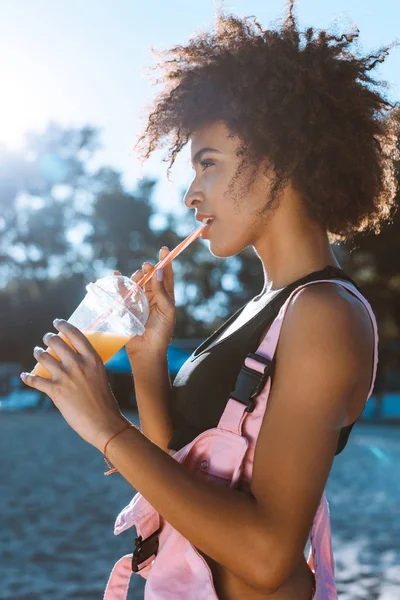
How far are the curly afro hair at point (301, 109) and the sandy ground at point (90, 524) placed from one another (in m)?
4.52

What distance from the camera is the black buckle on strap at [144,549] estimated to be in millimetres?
1969

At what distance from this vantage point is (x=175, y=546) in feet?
6.08

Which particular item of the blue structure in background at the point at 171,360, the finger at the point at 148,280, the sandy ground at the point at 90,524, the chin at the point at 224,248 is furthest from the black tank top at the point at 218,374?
the blue structure in background at the point at 171,360

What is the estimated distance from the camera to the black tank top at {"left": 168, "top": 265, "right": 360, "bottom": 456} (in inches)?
74.3

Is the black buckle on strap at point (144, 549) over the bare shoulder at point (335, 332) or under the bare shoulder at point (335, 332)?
under

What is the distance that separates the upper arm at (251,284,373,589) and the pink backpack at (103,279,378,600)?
0.05 meters

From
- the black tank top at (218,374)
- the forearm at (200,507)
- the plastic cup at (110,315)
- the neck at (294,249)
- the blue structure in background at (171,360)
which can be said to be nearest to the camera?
the forearm at (200,507)

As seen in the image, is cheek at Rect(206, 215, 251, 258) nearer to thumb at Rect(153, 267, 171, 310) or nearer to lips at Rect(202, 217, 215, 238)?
lips at Rect(202, 217, 215, 238)

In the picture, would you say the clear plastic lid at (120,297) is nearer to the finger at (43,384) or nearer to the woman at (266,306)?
the woman at (266,306)

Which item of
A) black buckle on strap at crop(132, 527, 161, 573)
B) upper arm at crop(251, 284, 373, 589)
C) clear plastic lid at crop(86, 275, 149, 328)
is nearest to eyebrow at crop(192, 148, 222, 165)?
clear plastic lid at crop(86, 275, 149, 328)

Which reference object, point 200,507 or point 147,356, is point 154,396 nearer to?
point 147,356

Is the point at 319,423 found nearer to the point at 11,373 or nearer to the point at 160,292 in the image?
the point at 160,292

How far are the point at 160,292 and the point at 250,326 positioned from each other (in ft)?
1.95

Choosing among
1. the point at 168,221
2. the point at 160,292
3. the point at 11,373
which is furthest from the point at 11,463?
the point at 168,221
